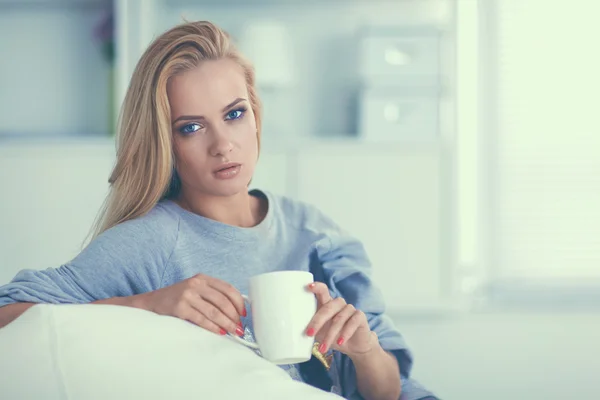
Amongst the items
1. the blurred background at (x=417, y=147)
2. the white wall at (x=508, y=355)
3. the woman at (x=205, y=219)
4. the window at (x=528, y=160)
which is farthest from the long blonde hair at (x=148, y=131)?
the window at (x=528, y=160)

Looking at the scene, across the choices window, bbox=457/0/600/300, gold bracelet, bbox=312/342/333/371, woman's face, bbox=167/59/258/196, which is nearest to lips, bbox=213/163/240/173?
woman's face, bbox=167/59/258/196

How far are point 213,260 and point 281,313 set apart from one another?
13.0 inches

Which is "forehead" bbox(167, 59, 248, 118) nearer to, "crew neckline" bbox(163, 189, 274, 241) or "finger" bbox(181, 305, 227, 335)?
"crew neckline" bbox(163, 189, 274, 241)

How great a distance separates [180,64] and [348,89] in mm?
2265

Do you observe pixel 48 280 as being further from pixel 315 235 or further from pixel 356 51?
pixel 356 51

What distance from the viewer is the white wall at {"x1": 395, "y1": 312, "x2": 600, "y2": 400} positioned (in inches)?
124

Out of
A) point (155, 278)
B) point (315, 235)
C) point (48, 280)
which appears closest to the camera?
point (48, 280)

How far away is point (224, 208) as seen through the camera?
130 cm

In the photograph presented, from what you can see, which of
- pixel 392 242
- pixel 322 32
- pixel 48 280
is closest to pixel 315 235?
→ pixel 48 280

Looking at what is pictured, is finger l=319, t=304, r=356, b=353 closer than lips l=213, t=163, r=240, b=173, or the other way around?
finger l=319, t=304, r=356, b=353

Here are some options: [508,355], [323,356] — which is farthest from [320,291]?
[508,355]

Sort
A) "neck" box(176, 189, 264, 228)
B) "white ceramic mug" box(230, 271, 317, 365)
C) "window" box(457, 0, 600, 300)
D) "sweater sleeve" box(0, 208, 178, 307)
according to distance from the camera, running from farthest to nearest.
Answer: "window" box(457, 0, 600, 300) → "neck" box(176, 189, 264, 228) → "sweater sleeve" box(0, 208, 178, 307) → "white ceramic mug" box(230, 271, 317, 365)

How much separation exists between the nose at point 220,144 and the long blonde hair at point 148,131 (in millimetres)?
60

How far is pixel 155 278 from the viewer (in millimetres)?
1129
